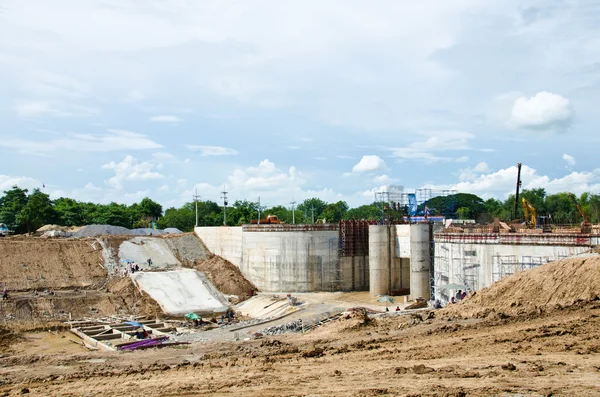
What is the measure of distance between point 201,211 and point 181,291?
70.5 meters

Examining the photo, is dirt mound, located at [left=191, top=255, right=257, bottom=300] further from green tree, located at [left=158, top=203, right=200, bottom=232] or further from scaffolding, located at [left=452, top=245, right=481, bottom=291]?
green tree, located at [left=158, top=203, right=200, bottom=232]

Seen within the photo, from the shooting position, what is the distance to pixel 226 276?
52.4 m

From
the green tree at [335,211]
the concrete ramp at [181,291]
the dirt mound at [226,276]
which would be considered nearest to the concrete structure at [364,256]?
the dirt mound at [226,276]

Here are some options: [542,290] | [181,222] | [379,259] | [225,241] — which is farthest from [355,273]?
[181,222]

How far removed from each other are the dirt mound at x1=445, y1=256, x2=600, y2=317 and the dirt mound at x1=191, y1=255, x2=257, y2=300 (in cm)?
2688

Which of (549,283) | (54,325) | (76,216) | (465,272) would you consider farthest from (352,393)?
(76,216)

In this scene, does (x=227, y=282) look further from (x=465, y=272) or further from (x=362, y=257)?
(x=465, y=272)

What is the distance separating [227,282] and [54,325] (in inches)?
650

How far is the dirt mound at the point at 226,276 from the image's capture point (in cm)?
5064

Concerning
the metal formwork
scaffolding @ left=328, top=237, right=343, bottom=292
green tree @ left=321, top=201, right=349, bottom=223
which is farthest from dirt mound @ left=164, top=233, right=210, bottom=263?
green tree @ left=321, top=201, right=349, bottom=223

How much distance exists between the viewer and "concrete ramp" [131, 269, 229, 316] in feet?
147

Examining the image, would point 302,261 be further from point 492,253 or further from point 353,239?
point 492,253

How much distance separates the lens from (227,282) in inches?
2029

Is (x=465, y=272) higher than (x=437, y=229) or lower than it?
lower
